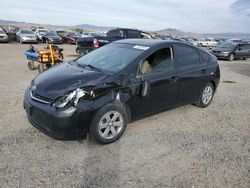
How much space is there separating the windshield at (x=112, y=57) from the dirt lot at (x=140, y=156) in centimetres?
122

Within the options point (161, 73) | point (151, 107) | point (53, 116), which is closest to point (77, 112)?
point (53, 116)

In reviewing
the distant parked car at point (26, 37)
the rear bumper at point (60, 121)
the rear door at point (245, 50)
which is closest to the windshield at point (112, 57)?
the rear bumper at point (60, 121)

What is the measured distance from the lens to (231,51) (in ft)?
68.5

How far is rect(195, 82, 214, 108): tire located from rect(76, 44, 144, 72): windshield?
2225mm

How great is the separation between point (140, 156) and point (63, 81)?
5.52ft

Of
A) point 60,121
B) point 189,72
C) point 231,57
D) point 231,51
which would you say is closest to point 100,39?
point 189,72

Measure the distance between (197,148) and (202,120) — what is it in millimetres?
1461

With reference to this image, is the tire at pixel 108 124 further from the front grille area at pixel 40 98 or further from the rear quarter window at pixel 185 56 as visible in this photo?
the rear quarter window at pixel 185 56

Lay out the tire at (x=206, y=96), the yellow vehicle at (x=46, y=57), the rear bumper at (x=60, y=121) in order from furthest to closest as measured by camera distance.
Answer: the yellow vehicle at (x=46, y=57) < the tire at (x=206, y=96) < the rear bumper at (x=60, y=121)

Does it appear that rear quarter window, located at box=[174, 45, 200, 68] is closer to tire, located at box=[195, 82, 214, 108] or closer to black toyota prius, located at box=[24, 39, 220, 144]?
black toyota prius, located at box=[24, 39, 220, 144]

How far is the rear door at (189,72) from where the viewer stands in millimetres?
5527

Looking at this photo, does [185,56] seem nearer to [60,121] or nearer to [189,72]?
[189,72]

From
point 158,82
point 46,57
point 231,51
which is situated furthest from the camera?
point 231,51

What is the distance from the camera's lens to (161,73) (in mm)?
5059
